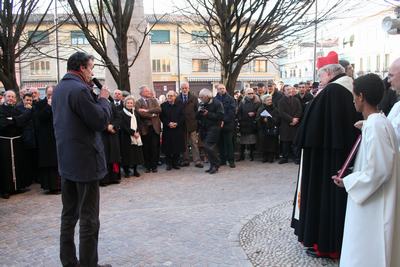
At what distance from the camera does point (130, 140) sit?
9719 millimetres

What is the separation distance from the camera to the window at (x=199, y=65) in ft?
175

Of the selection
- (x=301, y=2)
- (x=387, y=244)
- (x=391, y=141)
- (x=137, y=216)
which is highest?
(x=301, y=2)

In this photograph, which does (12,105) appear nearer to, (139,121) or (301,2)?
(139,121)

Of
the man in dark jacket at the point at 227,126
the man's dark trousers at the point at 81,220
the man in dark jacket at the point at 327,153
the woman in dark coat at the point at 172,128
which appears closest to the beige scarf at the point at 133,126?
the woman in dark coat at the point at 172,128

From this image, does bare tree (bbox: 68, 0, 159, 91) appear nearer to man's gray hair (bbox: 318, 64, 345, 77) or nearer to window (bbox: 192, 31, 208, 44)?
window (bbox: 192, 31, 208, 44)

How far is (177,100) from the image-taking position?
35.1 feet

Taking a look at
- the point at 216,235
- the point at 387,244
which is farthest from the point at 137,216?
the point at 387,244

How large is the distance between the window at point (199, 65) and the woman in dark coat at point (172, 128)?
43187 mm

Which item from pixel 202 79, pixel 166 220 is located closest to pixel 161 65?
pixel 202 79

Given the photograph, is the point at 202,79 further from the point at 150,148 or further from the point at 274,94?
the point at 150,148

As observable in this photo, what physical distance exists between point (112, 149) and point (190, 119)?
246 cm

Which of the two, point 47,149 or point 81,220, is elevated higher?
point 47,149

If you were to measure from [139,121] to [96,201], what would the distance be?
6033mm

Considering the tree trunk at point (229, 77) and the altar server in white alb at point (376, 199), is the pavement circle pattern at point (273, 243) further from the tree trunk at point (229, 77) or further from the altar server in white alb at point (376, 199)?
the tree trunk at point (229, 77)
